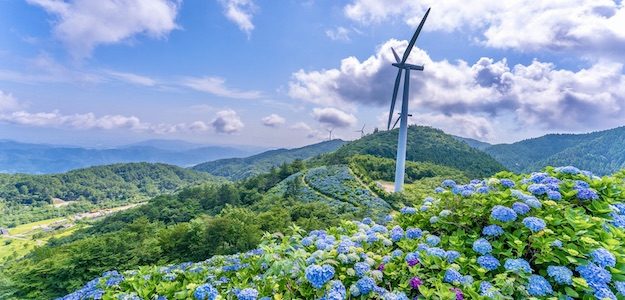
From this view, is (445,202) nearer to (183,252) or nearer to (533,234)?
(533,234)

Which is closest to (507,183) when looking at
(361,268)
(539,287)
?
(539,287)

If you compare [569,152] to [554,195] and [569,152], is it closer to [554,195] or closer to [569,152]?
[569,152]

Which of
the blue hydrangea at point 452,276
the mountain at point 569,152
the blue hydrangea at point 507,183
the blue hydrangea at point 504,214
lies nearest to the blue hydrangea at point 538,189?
the blue hydrangea at point 507,183

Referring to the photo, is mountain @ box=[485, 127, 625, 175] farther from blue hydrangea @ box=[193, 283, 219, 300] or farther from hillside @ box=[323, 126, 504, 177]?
blue hydrangea @ box=[193, 283, 219, 300]

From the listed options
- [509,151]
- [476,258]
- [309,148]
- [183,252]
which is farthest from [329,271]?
[309,148]

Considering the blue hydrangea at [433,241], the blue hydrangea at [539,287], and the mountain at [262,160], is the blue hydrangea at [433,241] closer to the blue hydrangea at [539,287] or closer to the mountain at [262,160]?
the blue hydrangea at [539,287]

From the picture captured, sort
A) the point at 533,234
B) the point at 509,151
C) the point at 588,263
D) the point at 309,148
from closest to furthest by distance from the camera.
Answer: the point at 588,263 → the point at 533,234 → the point at 509,151 → the point at 309,148

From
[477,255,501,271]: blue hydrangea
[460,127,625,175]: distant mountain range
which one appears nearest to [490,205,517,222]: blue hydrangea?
[477,255,501,271]: blue hydrangea
